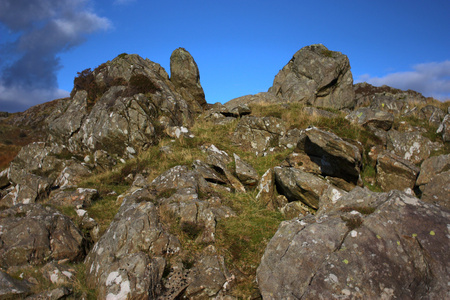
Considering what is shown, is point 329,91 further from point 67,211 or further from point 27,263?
point 27,263

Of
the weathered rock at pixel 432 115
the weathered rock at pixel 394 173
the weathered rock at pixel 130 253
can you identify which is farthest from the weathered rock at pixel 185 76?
the weathered rock at pixel 130 253

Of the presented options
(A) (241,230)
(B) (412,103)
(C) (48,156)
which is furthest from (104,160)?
(B) (412,103)

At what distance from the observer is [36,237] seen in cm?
929

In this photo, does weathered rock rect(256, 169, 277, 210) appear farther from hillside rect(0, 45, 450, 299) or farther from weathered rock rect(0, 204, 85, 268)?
weathered rock rect(0, 204, 85, 268)

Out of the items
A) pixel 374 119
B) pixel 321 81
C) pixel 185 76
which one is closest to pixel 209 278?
pixel 374 119

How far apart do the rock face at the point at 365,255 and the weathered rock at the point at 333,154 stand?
17.1 feet

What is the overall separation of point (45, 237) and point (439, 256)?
36.8 feet

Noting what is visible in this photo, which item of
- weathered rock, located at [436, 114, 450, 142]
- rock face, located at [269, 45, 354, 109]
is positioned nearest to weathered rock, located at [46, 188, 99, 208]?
weathered rock, located at [436, 114, 450, 142]

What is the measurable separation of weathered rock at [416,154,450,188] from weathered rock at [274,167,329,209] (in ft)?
13.4

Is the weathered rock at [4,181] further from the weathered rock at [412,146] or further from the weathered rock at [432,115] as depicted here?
the weathered rock at [432,115]

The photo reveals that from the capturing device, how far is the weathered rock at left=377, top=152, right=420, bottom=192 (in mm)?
12484

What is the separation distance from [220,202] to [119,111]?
1246 cm

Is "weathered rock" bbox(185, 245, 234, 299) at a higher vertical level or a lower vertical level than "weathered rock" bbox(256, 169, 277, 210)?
lower

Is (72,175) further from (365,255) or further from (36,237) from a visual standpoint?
(365,255)
